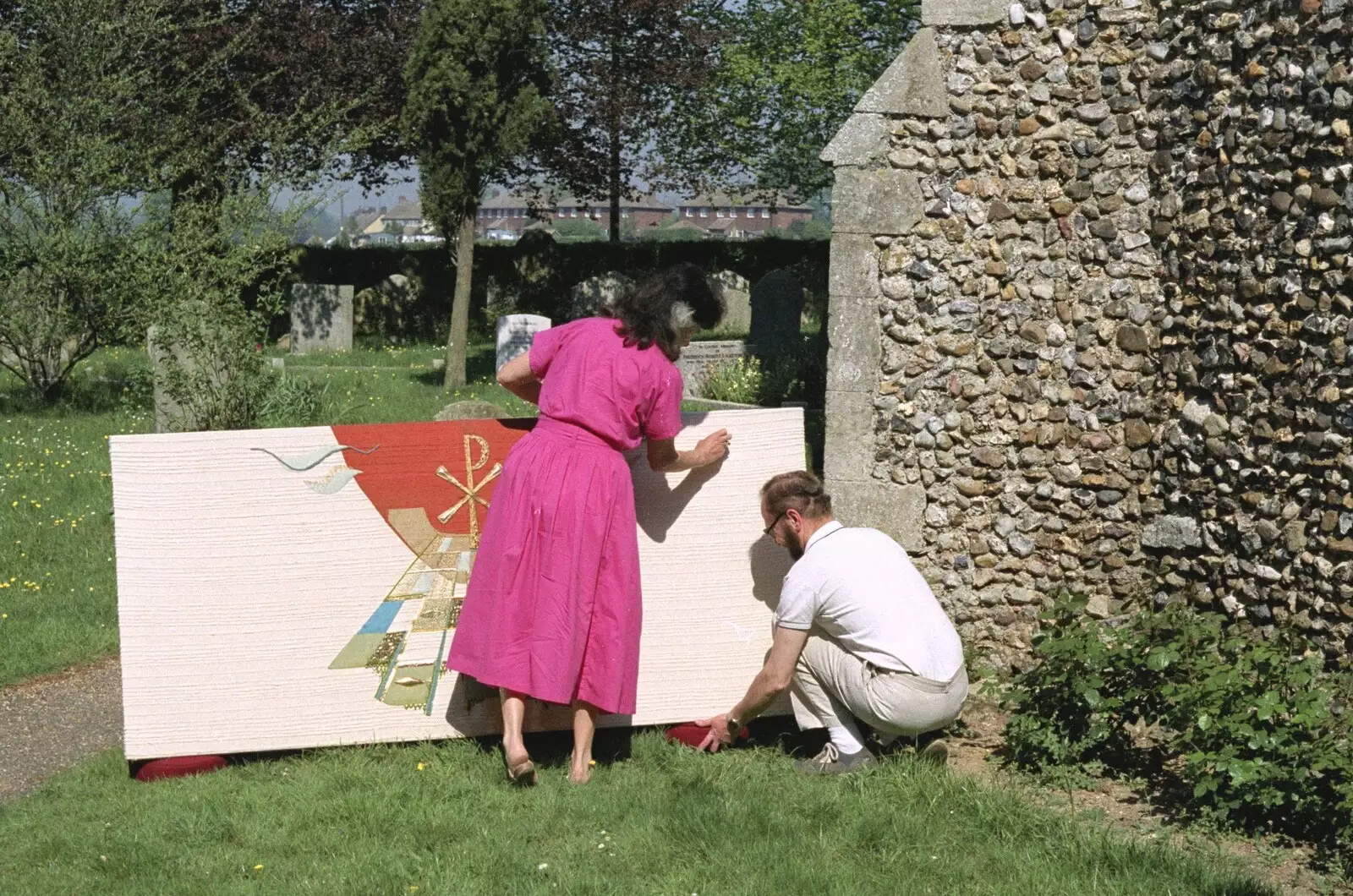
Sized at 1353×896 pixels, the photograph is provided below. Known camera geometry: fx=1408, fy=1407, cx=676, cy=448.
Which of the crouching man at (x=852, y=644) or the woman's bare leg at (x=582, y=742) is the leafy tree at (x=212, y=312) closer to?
the woman's bare leg at (x=582, y=742)

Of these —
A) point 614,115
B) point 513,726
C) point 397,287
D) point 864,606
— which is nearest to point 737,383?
point 864,606

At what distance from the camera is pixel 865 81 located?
24.0 metres

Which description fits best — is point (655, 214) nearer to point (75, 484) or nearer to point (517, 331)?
point (517, 331)

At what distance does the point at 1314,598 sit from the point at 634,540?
2547mm

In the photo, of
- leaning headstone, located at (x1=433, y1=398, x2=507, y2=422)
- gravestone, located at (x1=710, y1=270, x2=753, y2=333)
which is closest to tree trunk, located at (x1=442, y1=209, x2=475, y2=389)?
gravestone, located at (x1=710, y1=270, x2=753, y2=333)

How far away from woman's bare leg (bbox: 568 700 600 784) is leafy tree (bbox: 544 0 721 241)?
806 inches

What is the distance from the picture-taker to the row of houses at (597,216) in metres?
30.3

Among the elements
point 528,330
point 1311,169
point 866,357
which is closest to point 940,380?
point 866,357

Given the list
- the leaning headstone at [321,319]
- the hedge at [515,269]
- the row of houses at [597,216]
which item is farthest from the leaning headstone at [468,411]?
the hedge at [515,269]

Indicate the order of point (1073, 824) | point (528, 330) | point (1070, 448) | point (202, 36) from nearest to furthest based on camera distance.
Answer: point (1073, 824)
point (1070, 448)
point (528, 330)
point (202, 36)

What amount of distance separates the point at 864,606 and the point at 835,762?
613 mm

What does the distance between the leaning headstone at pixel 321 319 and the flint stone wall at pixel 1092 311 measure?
55.3 ft

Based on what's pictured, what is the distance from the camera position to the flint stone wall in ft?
17.6

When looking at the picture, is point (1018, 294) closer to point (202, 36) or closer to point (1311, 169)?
point (1311, 169)
